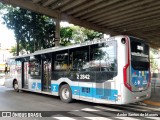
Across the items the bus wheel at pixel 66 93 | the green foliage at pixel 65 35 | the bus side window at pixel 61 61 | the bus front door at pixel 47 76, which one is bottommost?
the bus wheel at pixel 66 93

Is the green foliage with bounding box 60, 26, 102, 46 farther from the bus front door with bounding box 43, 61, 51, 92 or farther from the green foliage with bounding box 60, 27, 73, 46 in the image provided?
the bus front door with bounding box 43, 61, 51, 92

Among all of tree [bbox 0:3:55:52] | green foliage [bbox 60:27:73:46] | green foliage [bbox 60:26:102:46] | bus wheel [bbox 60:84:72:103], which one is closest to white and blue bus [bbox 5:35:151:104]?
bus wheel [bbox 60:84:72:103]

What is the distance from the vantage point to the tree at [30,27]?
2209 cm

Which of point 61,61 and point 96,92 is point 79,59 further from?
point 96,92

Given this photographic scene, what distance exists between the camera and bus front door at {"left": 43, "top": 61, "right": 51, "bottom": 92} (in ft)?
41.0

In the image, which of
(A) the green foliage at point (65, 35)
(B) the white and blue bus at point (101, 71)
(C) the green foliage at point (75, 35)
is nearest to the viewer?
(B) the white and blue bus at point (101, 71)

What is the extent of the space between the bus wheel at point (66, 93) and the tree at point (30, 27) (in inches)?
494

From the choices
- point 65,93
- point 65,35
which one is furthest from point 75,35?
point 65,93

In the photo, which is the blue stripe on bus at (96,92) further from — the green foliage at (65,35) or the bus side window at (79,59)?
the green foliage at (65,35)

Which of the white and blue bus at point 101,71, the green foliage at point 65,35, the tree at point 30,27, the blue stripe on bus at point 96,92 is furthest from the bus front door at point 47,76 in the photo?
the green foliage at point 65,35

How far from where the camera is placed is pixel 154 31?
2309cm

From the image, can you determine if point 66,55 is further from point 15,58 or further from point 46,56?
point 15,58

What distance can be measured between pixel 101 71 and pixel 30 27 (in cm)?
1525

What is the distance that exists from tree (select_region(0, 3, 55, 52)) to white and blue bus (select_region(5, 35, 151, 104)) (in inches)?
417
